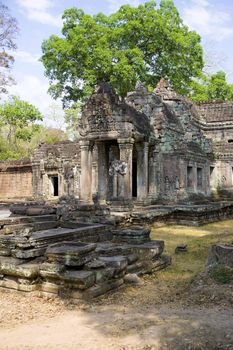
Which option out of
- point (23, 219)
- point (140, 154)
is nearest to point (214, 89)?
point (140, 154)

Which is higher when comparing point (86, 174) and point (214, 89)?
point (214, 89)

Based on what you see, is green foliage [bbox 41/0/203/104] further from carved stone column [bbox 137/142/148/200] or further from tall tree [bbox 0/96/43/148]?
carved stone column [bbox 137/142/148/200]

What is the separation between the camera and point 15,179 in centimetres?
2894

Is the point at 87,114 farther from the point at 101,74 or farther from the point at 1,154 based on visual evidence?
the point at 1,154

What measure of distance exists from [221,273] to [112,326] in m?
2.59

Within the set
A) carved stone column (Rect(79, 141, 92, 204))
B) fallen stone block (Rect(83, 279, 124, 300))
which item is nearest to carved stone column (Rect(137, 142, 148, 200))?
carved stone column (Rect(79, 141, 92, 204))

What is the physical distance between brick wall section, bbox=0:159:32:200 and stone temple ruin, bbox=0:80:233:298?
78 millimetres

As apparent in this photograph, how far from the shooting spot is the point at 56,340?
4.35m

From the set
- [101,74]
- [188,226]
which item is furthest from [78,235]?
[101,74]

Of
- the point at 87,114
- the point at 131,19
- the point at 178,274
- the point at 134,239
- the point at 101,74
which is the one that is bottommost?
the point at 178,274

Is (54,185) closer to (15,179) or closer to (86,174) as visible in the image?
A: (15,179)

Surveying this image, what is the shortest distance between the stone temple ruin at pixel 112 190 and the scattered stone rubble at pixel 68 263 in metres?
0.02

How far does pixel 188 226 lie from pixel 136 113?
17.3ft

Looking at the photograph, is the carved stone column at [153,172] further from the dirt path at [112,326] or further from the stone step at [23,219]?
the dirt path at [112,326]
